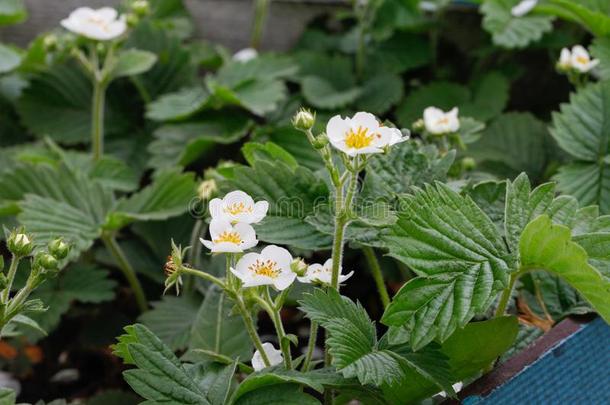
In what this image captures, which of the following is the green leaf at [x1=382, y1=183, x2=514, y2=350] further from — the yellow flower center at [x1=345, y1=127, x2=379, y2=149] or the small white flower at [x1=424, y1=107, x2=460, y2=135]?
the small white flower at [x1=424, y1=107, x2=460, y2=135]

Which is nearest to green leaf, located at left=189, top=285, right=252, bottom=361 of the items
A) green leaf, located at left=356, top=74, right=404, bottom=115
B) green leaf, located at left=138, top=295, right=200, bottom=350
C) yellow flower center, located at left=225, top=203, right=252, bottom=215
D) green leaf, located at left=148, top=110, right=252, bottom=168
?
green leaf, located at left=138, top=295, right=200, bottom=350

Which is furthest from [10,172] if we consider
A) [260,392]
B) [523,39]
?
[523,39]

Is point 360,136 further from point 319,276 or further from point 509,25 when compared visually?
point 509,25

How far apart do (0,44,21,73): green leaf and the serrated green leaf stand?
1.50 feet

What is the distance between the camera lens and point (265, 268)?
0.85 metres

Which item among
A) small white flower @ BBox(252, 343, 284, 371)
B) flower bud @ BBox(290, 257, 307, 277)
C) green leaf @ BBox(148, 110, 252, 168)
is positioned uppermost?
flower bud @ BBox(290, 257, 307, 277)

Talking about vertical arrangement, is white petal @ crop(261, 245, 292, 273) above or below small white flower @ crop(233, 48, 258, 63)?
above

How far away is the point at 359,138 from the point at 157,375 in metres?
0.30

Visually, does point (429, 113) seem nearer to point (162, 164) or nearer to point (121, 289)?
point (162, 164)

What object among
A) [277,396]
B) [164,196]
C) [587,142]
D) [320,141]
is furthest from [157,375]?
[587,142]

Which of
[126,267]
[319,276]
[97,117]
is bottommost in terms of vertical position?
[126,267]

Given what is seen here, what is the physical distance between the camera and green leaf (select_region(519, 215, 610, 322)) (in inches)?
31.0

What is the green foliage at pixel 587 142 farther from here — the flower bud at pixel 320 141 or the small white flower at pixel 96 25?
the small white flower at pixel 96 25

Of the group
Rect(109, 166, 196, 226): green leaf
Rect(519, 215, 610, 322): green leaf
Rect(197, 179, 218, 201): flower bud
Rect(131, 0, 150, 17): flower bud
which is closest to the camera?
Rect(519, 215, 610, 322): green leaf
